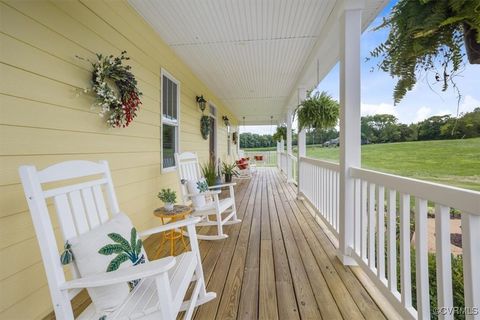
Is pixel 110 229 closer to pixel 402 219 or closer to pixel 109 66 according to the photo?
pixel 109 66

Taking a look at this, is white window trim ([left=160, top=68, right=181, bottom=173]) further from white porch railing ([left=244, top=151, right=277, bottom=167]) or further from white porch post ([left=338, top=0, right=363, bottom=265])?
white porch railing ([left=244, top=151, right=277, bottom=167])

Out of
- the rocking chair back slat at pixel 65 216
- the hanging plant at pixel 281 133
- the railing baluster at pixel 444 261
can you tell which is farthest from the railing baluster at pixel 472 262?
the hanging plant at pixel 281 133

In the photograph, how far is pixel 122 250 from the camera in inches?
47.2

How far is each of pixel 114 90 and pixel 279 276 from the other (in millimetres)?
2204

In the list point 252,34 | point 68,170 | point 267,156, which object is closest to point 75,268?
point 68,170

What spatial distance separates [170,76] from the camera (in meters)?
3.61

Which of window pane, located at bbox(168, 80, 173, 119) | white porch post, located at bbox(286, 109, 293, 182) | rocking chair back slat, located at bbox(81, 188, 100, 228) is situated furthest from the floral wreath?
white porch post, located at bbox(286, 109, 293, 182)

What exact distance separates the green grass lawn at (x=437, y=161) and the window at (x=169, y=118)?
9.19 ft

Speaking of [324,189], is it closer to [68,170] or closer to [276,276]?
[276,276]

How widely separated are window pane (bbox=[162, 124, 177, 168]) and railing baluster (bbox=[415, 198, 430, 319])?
3038mm

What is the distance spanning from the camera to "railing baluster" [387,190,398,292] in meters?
1.46

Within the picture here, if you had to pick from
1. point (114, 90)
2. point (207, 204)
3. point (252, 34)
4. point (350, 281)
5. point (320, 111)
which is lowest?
point (350, 281)

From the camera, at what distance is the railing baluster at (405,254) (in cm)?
131

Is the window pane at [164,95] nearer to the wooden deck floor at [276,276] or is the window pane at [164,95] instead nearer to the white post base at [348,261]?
the wooden deck floor at [276,276]
